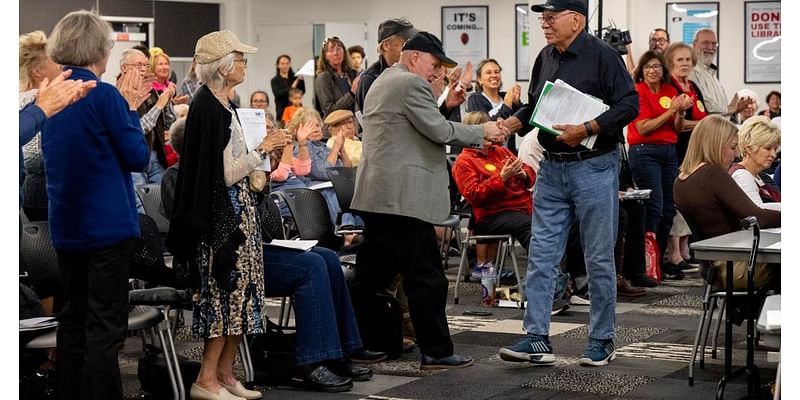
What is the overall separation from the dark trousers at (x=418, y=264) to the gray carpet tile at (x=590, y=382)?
0.53 m

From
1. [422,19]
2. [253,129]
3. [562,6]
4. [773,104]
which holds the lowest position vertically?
[253,129]

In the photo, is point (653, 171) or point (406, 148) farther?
point (653, 171)

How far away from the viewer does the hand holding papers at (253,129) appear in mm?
4969

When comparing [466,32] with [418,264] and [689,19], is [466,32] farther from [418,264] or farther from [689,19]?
[418,264]

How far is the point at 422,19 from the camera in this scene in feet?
57.3

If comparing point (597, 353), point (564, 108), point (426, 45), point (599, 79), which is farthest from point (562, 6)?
point (597, 353)

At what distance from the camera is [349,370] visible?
17.9 feet

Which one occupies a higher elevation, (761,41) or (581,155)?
(761,41)

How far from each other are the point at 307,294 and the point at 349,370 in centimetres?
49

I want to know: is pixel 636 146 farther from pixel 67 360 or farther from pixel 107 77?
pixel 107 77

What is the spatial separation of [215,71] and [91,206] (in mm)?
777

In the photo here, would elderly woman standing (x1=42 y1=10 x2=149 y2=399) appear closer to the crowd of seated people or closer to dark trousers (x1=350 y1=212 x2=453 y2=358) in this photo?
the crowd of seated people

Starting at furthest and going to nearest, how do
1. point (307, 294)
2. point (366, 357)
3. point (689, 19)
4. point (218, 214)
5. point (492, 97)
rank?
point (689, 19) → point (492, 97) → point (366, 357) → point (307, 294) → point (218, 214)

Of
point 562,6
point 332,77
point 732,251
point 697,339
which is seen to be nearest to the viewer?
point 732,251
